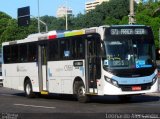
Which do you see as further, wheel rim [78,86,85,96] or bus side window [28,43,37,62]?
bus side window [28,43,37,62]

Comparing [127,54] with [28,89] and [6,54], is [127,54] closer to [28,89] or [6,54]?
[28,89]

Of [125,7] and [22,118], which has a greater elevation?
[125,7]

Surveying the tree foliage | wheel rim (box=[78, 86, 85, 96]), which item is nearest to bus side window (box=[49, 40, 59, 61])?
wheel rim (box=[78, 86, 85, 96])

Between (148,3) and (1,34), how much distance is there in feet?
126

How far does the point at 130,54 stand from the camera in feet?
67.9

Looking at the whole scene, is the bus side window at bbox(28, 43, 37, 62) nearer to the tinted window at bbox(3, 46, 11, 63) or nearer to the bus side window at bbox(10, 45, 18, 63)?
the bus side window at bbox(10, 45, 18, 63)

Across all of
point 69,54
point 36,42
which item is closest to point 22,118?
point 69,54

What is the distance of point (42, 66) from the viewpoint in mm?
26250

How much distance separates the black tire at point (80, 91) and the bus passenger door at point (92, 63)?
0.42 metres

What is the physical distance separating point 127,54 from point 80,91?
2.88 meters

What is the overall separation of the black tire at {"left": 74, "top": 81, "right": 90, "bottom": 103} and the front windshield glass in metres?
1.97

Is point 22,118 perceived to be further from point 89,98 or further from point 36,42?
point 36,42

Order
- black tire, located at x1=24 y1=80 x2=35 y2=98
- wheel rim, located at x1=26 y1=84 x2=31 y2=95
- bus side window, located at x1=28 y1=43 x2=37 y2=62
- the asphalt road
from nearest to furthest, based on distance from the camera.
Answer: the asphalt road < bus side window, located at x1=28 y1=43 x2=37 y2=62 < black tire, located at x1=24 y1=80 x2=35 y2=98 < wheel rim, located at x1=26 y1=84 x2=31 y2=95

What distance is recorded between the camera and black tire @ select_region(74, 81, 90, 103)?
72.2 ft
